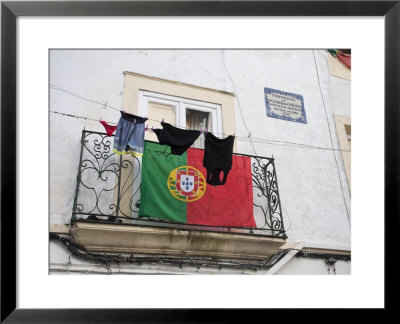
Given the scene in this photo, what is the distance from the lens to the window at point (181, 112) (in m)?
4.01

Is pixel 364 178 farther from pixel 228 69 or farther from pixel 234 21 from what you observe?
pixel 228 69

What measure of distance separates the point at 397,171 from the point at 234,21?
993 mm

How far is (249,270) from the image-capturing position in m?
3.36

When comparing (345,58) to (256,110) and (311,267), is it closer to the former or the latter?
(311,267)

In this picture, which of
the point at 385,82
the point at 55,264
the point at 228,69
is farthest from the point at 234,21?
the point at 55,264

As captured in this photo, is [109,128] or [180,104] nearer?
[109,128]

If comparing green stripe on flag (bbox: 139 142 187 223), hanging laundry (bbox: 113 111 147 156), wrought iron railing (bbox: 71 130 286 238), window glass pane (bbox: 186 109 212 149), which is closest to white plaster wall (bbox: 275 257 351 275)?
wrought iron railing (bbox: 71 130 286 238)

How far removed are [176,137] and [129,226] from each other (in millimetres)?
701

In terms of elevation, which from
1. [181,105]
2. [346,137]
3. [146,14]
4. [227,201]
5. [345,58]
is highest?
[146,14]

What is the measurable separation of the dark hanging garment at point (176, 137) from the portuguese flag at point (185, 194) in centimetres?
4

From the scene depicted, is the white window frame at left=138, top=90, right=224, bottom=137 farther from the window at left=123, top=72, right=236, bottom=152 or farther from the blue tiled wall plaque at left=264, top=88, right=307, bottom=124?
the blue tiled wall plaque at left=264, top=88, right=307, bottom=124

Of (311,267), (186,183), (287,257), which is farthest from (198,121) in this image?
(311,267)

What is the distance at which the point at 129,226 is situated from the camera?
363 cm

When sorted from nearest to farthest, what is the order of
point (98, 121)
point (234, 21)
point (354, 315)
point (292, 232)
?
point (354, 315) < point (234, 21) < point (98, 121) < point (292, 232)
